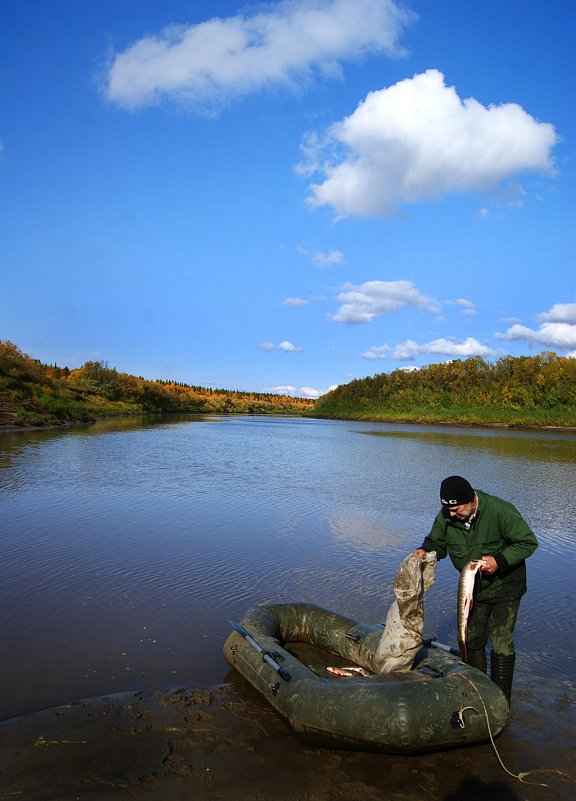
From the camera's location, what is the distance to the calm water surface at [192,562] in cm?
549

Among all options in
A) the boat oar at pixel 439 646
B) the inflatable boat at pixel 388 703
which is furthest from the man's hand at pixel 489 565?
the boat oar at pixel 439 646

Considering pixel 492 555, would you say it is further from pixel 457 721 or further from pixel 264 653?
pixel 264 653

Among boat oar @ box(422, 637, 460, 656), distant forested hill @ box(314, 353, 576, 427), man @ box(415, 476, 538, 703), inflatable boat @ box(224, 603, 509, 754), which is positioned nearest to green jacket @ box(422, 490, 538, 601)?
man @ box(415, 476, 538, 703)

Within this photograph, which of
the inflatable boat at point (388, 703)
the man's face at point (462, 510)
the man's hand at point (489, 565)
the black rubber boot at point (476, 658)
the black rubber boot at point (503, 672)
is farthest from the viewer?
the black rubber boot at point (476, 658)

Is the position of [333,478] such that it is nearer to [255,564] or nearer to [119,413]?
[255,564]

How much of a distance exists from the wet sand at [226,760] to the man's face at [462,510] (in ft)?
5.25

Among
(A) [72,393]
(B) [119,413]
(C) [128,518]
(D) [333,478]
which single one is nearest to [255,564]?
(C) [128,518]

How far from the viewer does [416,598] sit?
4.69 metres

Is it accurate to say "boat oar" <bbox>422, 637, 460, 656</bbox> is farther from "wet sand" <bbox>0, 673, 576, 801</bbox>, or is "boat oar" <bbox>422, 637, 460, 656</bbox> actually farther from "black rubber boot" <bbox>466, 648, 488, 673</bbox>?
"wet sand" <bbox>0, 673, 576, 801</bbox>

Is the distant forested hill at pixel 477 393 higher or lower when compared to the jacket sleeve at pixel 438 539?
higher

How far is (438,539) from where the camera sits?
4809 mm

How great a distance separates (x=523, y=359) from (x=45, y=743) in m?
77.4

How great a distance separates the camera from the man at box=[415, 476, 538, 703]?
4359 millimetres

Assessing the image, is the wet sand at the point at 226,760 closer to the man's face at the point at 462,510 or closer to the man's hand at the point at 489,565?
the man's hand at the point at 489,565
